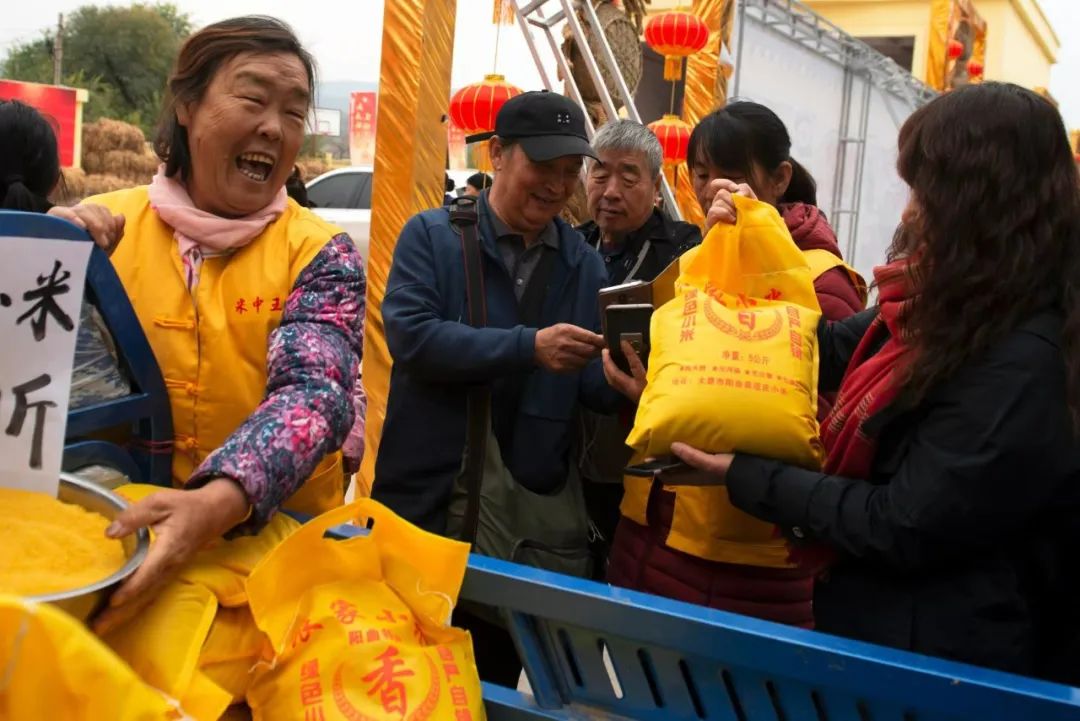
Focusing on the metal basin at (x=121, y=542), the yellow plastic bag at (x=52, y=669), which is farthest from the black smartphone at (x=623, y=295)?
the yellow plastic bag at (x=52, y=669)

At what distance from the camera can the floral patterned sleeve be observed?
3.93 ft

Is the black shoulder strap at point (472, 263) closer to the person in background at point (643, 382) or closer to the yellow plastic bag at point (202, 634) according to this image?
the person in background at point (643, 382)

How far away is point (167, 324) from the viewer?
4.68 ft

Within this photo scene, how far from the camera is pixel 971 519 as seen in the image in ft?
4.01

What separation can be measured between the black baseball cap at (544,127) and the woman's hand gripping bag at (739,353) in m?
0.54

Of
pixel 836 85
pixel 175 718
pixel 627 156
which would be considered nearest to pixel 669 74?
pixel 836 85

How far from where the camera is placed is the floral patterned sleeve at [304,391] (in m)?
1.20

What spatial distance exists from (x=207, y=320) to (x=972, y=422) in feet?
3.51

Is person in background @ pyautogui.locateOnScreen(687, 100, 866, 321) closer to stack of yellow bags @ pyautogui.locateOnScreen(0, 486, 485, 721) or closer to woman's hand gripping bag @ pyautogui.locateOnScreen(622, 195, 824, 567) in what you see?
woman's hand gripping bag @ pyautogui.locateOnScreen(622, 195, 824, 567)

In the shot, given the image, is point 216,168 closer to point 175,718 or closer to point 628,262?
point 175,718

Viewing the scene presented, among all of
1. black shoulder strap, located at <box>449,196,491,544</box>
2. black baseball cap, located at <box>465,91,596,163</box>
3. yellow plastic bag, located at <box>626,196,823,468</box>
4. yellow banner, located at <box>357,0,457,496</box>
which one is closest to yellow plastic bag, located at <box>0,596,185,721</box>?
yellow plastic bag, located at <box>626,196,823,468</box>

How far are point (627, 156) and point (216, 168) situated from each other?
156cm

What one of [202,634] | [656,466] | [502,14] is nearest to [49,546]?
[202,634]

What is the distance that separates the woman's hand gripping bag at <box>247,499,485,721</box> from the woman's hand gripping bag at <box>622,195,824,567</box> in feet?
1.48
